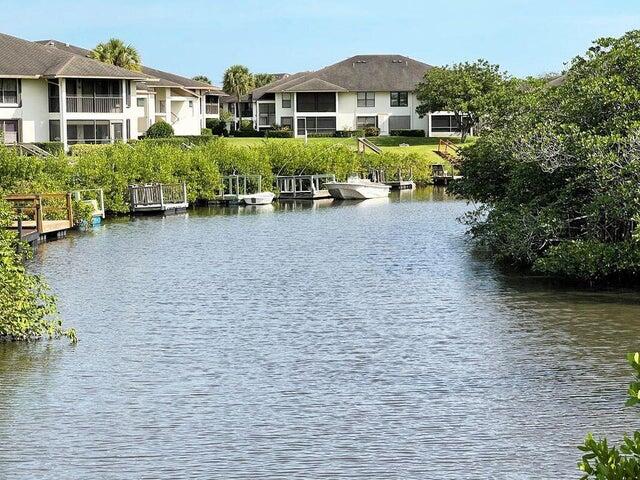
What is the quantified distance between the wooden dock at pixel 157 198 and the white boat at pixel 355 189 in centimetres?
1289

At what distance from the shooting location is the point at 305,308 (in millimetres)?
27422

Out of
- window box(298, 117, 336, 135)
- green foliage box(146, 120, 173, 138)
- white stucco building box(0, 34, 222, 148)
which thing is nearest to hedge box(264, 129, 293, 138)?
window box(298, 117, 336, 135)

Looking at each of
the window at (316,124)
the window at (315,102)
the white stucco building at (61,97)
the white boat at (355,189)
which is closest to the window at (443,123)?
the window at (316,124)

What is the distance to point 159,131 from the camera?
286 feet

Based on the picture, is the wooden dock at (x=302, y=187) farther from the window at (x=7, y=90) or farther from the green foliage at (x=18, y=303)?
the green foliage at (x=18, y=303)

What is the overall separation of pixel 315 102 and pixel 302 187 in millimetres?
40567

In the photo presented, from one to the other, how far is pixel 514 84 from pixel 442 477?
27.6 m

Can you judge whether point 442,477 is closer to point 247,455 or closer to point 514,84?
point 247,455

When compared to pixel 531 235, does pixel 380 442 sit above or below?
below

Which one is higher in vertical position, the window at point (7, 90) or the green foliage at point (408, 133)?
the window at point (7, 90)

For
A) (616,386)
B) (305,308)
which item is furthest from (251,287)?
(616,386)

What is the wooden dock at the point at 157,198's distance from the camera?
186ft

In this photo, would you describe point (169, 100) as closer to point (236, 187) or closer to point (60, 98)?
point (60, 98)

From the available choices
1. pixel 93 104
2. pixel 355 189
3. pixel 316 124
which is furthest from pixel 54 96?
pixel 316 124
